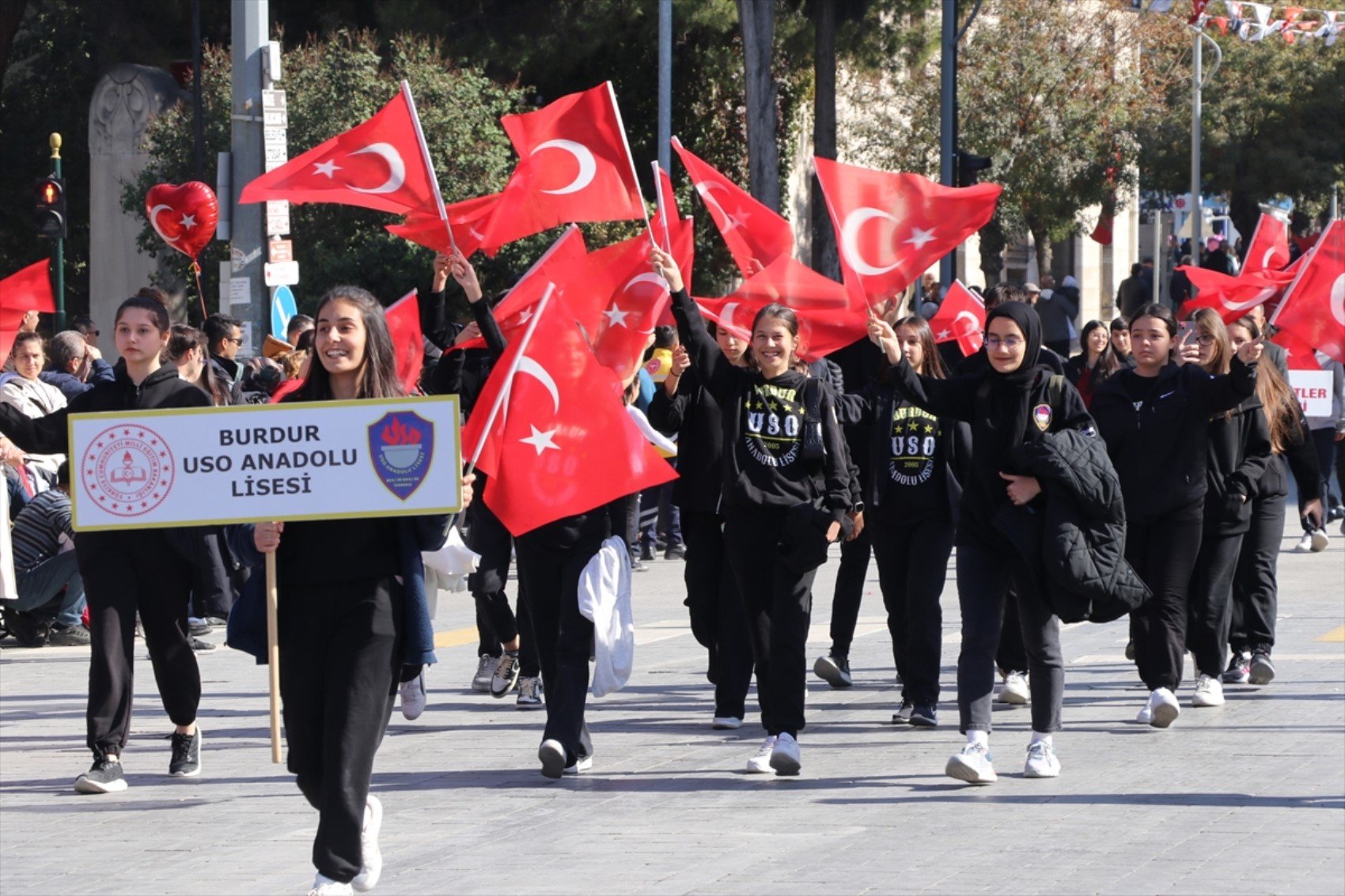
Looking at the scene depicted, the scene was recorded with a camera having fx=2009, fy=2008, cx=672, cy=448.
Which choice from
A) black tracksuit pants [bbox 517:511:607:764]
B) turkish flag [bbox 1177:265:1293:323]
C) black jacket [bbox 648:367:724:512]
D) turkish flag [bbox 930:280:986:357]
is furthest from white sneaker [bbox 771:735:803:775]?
turkish flag [bbox 930:280:986:357]

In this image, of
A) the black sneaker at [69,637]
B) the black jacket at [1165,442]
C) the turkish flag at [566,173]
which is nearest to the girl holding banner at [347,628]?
the turkish flag at [566,173]

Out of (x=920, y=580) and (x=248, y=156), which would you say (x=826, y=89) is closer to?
(x=248, y=156)

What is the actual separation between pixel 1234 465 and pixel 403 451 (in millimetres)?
5283

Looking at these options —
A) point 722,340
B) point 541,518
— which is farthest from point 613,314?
point 541,518

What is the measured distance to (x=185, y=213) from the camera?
17.9 m

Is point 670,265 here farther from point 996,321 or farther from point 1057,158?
point 1057,158

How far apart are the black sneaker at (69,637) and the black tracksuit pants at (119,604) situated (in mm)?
4673

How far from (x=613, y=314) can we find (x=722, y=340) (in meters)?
0.65

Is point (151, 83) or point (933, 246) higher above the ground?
point (151, 83)

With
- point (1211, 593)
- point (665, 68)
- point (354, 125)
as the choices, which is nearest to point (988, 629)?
point (1211, 593)

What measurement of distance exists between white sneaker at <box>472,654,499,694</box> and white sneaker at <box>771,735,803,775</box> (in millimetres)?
2647

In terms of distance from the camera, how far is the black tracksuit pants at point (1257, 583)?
10.2 metres

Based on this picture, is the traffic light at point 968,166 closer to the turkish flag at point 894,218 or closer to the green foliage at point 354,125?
the green foliage at point 354,125

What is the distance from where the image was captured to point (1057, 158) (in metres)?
38.3
